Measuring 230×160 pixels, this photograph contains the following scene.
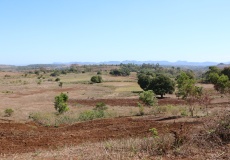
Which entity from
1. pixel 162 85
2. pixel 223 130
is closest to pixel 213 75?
pixel 162 85

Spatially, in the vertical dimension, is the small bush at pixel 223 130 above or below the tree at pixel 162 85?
above

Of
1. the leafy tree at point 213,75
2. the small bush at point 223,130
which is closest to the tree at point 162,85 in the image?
the leafy tree at point 213,75

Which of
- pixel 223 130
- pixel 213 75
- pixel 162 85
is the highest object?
pixel 223 130

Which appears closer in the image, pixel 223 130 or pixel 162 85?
pixel 223 130

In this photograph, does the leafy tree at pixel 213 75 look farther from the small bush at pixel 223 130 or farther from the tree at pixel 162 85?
the small bush at pixel 223 130

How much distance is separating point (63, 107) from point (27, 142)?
14.9m

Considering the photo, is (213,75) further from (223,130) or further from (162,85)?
(223,130)

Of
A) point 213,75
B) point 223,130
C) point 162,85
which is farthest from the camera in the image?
point 213,75

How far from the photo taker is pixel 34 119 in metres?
23.4

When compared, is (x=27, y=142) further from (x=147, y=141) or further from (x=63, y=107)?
(x=63, y=107)

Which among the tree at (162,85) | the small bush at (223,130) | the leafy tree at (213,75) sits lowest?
the tree at (162,85)

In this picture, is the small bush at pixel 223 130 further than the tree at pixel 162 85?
No

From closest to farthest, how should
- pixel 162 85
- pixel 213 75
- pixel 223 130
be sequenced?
pixel 223 130 → pixel 162 85 → pixel 213 75

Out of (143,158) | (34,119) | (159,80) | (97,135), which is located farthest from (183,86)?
(159,80)
